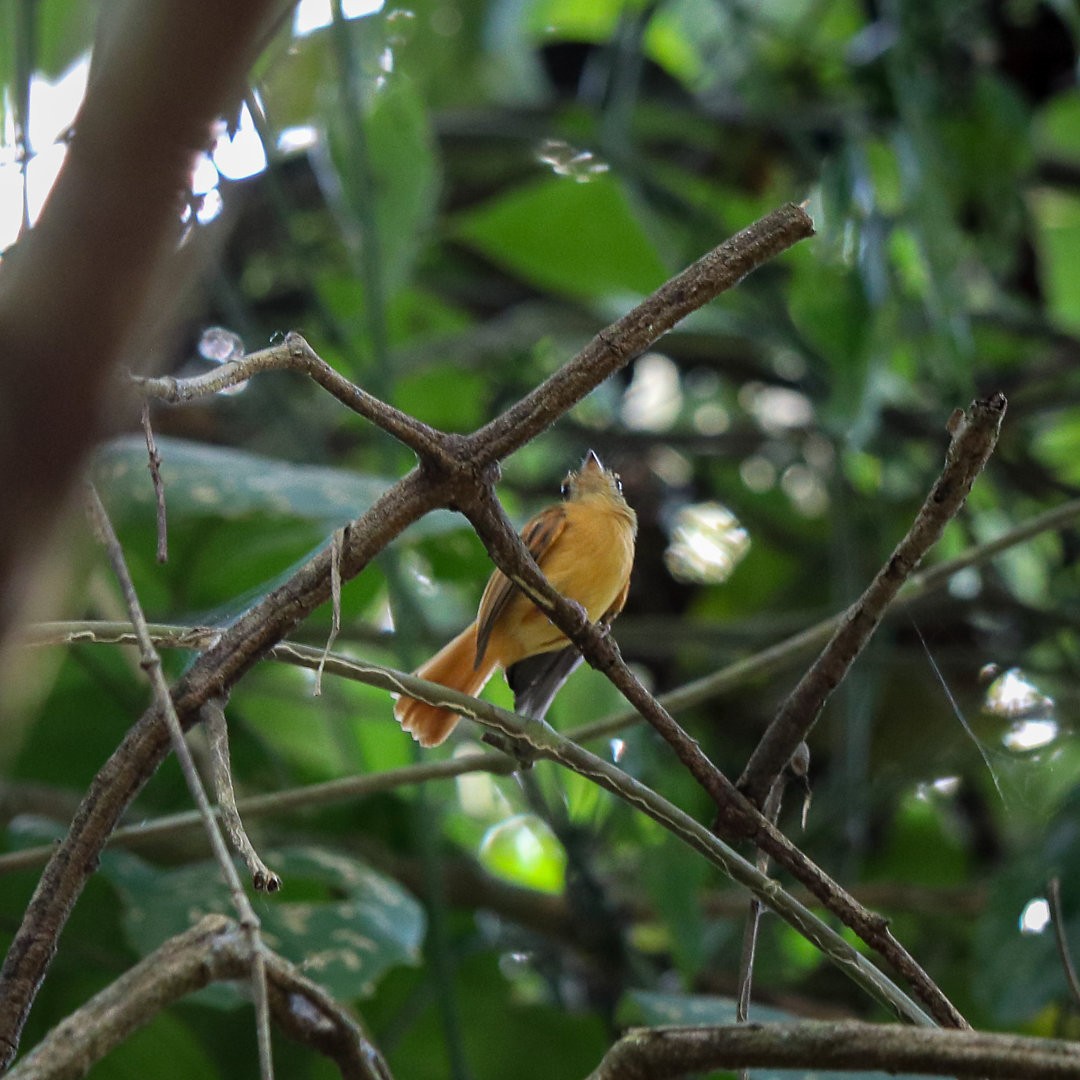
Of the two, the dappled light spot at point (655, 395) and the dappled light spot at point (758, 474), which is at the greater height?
the dappled light spot at point (655, 395)

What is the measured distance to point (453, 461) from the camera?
34.9 inches

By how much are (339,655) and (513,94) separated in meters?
3.04

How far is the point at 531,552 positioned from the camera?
1891mm

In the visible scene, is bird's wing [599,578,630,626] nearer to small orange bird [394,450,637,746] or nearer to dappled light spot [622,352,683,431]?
small orange bird [394,450,637,746]

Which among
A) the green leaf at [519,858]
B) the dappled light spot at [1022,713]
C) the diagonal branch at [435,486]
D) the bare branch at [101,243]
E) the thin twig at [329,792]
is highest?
the bare branch at [101,243]

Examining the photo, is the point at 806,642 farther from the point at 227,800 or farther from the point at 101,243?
the point at 101,243

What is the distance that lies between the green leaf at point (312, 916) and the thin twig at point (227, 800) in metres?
0.93

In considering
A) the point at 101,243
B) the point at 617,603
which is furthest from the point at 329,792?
the point at 101,243

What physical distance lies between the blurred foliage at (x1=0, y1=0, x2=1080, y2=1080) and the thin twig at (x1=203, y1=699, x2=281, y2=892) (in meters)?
0.72

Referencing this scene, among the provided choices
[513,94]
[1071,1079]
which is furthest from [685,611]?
[1071,1079]

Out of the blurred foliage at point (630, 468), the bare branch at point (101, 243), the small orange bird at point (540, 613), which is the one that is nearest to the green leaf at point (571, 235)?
the blurred foliage at point (630, 468)

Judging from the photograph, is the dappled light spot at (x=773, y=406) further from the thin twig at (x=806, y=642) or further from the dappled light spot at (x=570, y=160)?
the thin twig at (x=806, y=642)

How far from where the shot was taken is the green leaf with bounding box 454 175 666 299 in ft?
10.8

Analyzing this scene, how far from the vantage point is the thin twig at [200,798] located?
27.7 inches
